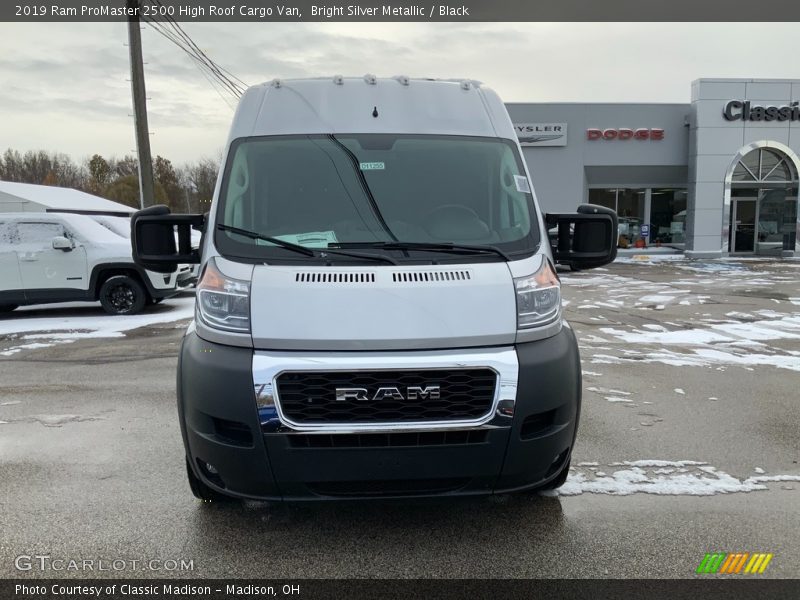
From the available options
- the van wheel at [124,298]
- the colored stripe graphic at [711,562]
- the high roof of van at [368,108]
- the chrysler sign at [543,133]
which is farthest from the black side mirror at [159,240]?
the chrysler sign at [543,133]

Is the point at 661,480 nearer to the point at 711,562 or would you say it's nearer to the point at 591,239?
the point at 711,562

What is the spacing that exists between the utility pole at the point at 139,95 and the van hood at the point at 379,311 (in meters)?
12.4

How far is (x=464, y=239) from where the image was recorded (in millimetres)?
3232

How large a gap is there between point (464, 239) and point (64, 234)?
9720 mm

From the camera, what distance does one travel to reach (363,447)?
261 cm

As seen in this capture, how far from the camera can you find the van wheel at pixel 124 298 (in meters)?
10.6

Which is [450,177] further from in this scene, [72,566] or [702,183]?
[702,183]

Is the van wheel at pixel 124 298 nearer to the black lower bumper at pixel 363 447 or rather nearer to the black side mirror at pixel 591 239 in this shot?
the black lower bumper at pixel 363 447

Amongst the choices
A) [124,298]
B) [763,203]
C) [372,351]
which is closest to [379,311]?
[372,351]

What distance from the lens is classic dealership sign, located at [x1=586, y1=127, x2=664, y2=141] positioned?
23578 millimetres

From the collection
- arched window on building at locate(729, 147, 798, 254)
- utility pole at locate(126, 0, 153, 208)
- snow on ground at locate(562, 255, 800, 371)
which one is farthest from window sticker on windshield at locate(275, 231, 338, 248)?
arched window on building at locate(729, 147, 798, 254)

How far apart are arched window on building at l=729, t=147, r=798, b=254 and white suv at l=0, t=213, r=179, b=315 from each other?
23235mm

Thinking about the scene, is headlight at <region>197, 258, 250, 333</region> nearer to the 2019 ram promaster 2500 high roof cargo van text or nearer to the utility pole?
the 2019 ram promaster 2500 high roof cargo van text

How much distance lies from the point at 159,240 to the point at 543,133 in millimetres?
22050
